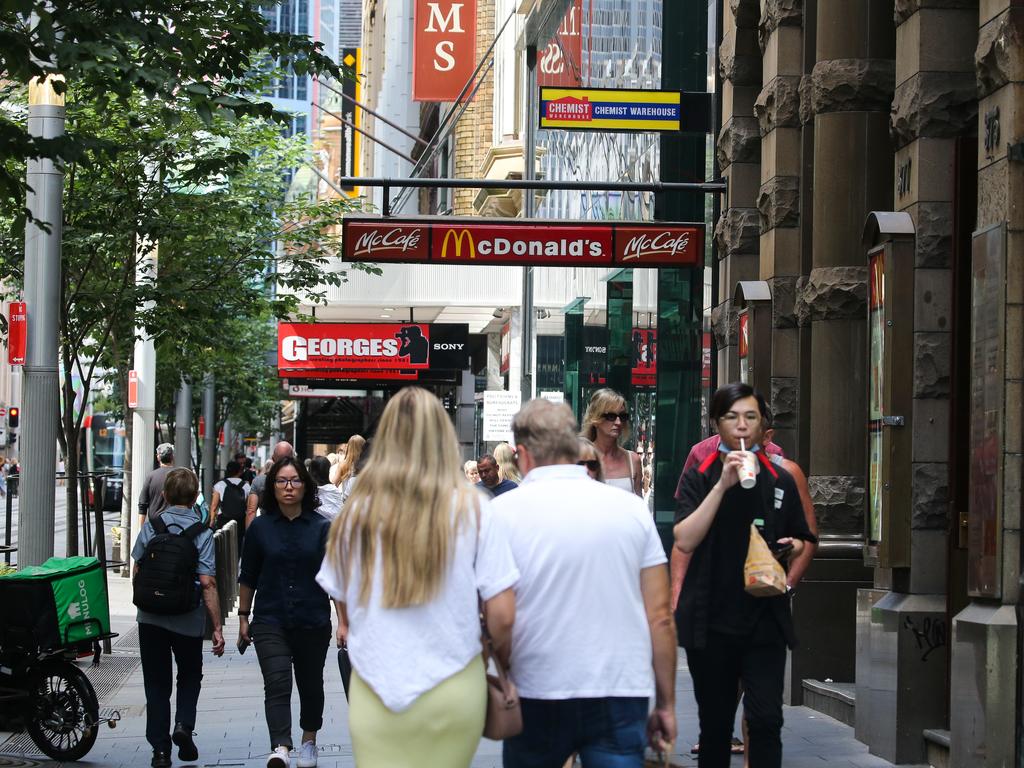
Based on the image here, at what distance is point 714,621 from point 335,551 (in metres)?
1.98

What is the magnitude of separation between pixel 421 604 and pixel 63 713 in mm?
5755

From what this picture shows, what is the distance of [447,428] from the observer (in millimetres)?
5207

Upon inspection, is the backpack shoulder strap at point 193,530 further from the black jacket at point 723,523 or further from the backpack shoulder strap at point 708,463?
the backpack shoulder strap at point 708,463

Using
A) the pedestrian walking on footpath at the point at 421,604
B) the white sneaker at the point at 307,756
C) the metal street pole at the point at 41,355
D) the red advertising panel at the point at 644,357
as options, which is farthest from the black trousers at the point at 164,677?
the red advertising panel at the point at 644,357

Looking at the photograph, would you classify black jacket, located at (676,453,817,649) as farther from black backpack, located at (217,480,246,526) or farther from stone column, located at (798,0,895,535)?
black backpack, located at (217,480,246,526)

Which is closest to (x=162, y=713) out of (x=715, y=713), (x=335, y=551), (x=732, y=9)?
(x=715, y=713)

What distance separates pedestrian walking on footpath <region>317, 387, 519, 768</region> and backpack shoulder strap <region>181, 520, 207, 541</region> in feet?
15.8

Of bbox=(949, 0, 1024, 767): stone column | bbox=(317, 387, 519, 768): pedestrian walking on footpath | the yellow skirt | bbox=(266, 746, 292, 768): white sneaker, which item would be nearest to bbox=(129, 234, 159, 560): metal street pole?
bbox=(266, 746, 292, 768): white sneaker

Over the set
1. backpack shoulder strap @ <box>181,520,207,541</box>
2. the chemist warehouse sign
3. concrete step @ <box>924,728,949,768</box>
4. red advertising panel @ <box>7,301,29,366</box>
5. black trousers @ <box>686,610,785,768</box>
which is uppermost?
the chemist warehouse sign

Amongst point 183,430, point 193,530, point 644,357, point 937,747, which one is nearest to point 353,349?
point 183,430

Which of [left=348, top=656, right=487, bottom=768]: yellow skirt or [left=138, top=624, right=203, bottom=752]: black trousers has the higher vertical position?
[left=348, top=656, right=487, bottom=768]: yellow skirt

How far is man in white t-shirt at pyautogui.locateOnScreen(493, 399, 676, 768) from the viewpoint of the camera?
5.10 meters

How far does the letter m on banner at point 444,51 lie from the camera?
41.4m

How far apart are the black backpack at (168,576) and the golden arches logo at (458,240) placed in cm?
479
